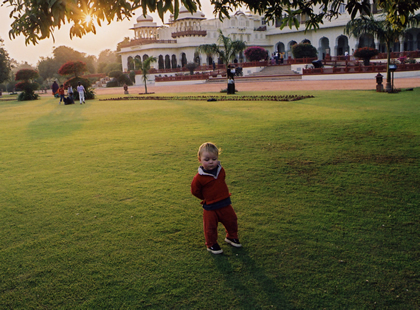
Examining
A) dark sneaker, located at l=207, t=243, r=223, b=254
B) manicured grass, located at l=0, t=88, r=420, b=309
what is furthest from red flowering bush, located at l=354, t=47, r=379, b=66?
dark sneaker, located at l=207, t=243, r=223, b=254

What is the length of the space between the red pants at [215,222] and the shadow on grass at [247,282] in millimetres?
145

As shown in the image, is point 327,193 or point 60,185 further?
point 60,185

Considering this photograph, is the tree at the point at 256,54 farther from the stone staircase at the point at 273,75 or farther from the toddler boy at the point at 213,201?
the toddler boy at the point at 213,201

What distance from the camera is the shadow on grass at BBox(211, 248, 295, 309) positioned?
2.70 m

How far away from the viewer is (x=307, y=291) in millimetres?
2797

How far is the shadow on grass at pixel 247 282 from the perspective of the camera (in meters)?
2.70

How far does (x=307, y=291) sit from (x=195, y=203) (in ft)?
6.81

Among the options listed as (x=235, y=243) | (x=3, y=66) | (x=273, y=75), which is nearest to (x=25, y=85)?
(x=3, y=66)

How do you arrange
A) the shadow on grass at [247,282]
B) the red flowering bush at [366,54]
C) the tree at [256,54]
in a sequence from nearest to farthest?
the shadow on grass at [247,282], the red flowering bush at [366,54], the tree at [256,54]

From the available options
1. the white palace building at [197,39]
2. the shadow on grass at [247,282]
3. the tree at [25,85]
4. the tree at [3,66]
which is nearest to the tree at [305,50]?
the white palace building at [197,39]

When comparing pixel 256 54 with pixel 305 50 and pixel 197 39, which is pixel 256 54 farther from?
pixel 197 39

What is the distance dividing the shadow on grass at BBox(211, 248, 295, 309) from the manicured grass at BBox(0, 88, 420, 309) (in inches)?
0.5

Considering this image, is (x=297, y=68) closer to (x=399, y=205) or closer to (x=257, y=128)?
(x=257, y=128)

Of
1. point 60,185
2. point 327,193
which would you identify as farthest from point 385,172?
point 60,185
